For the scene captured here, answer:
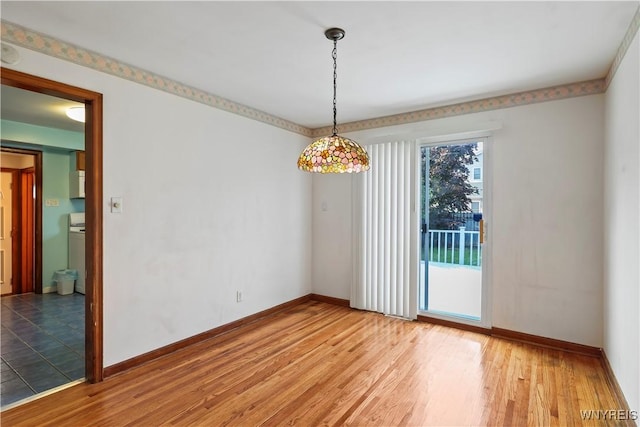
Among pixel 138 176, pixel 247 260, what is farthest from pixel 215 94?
pixel 247 260

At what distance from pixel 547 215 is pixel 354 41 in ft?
8.20

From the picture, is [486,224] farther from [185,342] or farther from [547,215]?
[185,342]

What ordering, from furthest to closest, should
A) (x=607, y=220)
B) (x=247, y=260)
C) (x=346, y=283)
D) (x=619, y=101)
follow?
(x=346, y=283) → (x=247, y=260) → (x=607, y=220) → (x=619, y=101)

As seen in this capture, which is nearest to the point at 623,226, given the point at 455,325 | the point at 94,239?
the point at 455,325

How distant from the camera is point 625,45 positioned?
2.24 metres

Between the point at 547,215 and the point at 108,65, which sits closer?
the point at 108,65

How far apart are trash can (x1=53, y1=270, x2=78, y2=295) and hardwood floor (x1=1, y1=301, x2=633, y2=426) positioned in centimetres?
348

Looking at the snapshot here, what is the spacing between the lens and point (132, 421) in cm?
209

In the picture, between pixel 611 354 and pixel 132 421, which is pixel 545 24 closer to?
pixel 611 354

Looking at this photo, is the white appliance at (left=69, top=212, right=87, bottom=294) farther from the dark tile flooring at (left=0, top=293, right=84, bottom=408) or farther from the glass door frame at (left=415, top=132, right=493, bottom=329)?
the glass door frame at (left=415, top=132, right=493, bottom=329)

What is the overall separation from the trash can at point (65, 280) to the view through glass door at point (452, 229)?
539cm

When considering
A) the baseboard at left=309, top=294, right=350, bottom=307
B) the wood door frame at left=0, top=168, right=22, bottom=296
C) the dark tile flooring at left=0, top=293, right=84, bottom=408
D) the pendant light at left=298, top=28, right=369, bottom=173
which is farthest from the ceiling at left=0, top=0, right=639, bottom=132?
the wood door frame at left=0, top=168, right=22, bottom=296

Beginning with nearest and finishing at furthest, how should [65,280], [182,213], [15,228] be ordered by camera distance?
1. [182,213]
2. [65,280]
3. [15,228]

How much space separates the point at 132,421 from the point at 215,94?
2.89 meters
